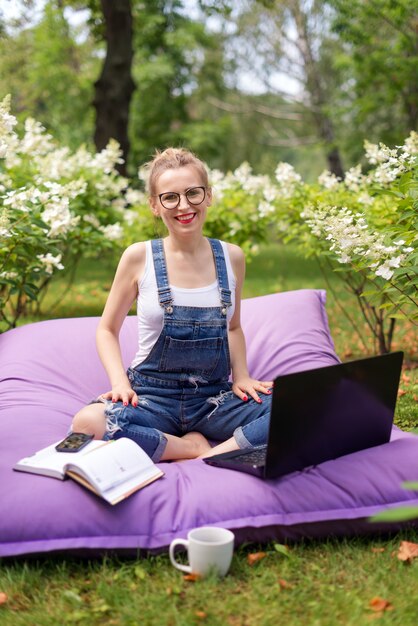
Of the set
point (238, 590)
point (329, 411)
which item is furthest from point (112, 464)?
point (329, 411)

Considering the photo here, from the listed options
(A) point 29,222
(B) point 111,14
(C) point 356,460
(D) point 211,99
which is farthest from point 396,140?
(C) point 356,460

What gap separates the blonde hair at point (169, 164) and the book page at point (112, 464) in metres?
1.18

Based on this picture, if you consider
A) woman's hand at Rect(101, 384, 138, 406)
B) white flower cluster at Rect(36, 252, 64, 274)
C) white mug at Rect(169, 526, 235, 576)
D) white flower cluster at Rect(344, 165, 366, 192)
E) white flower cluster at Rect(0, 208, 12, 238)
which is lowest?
white mug at Rect(169, 526, 235, 576)

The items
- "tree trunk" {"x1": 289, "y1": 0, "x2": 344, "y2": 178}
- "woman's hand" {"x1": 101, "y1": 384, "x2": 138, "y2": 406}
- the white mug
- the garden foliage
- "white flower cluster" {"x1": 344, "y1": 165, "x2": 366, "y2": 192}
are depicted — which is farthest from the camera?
"tree trunk" {"x1": 289, "y1": 0, "x2": 344, "y2": 178}

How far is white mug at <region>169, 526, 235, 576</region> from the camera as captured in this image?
2.43 metres

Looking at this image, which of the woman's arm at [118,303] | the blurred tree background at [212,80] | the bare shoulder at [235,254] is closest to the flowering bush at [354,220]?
the bare shoulder at [235,254]

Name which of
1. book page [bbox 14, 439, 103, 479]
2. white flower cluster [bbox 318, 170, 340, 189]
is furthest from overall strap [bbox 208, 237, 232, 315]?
white flower cluster [bbox 318, 170, 340, 189]

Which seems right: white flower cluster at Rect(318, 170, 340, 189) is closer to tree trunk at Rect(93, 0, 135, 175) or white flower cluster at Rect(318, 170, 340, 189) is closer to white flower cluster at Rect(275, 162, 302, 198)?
white flower cluster at Rect(275, 162, 302, 198)

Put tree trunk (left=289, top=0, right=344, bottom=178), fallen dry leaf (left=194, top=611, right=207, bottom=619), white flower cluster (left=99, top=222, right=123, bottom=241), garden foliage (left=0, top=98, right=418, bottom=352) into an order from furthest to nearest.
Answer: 1. tree trunk (left=289, top=0, right=344, bottom=178)
2. white flower cluster (left=99, top=222, right=123, bottom=241)
3. garden foliage (left=0, top=98, right=418, bottom=352)
4. fallen dry leaf (left=194, top=611, right=207, bottom=619)

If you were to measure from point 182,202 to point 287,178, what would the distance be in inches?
113

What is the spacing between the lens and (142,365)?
132 inches

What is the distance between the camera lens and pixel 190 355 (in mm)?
3291

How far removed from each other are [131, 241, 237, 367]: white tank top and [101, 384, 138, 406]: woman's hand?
9.4 inches

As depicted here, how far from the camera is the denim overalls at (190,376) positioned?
327 centimetres
